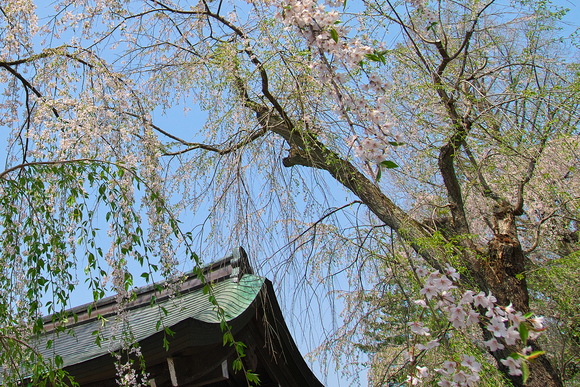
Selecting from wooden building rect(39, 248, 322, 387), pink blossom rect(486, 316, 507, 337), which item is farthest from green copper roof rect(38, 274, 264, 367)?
pink blossom rect(486, 316, 507, 337)

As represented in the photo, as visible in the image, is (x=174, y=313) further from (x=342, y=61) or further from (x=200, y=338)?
(x=342, y=61)

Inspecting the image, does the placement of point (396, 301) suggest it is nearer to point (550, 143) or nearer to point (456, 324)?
point (550, 143)

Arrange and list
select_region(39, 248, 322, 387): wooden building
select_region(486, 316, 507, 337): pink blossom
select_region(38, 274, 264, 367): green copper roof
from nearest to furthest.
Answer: select_region(486, 316, 507, 337): pink blossom → select_region(39, 248, 322, 387): wooden building → select_region(38, 274, 264, 367): green copper roof

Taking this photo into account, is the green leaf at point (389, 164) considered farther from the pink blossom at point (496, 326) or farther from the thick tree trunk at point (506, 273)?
the thick tree trunk at point (506, 273)

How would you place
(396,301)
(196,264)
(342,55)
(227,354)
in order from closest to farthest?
(342,55)
(196,264)
(227,354)
(396,301)

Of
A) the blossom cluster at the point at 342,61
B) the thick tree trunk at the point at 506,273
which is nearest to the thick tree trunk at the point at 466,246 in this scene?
the thick tree trunk at the point at 506,273

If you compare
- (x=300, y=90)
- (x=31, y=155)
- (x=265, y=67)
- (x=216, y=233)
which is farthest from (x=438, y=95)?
(x=31, y=155)

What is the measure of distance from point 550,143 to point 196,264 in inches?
106

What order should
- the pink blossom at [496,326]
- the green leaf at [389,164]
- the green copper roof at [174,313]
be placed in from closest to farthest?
the green leaf at [389,164], the pink blossom at [496,326], the green copper roof at [174,313]

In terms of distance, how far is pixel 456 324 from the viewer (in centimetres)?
192

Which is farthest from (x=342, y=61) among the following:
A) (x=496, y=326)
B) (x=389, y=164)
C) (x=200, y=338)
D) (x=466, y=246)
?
(x=466, y=246)

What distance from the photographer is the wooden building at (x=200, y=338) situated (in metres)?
3.06

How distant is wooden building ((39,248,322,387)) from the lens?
→ 306cm

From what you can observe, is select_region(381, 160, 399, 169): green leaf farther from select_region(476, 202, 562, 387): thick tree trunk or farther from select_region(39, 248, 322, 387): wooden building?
select_region(476, 202, 562, 387): thick tree trunk
